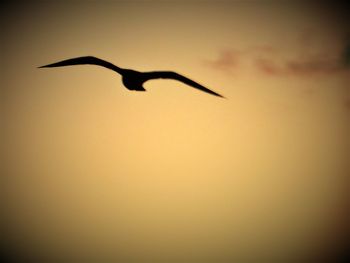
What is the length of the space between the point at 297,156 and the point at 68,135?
1.68 meters

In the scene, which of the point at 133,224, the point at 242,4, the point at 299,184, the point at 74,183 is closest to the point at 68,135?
the point at 74,183

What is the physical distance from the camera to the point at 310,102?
1732mm

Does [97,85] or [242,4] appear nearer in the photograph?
[97,85]

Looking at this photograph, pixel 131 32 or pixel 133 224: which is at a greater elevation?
pixel 131 32

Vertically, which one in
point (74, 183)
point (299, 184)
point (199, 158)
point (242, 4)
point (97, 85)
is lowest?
point (74, 183)

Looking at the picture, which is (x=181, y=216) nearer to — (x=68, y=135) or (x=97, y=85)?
(x=68, y=135)

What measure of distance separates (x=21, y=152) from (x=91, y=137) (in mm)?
534

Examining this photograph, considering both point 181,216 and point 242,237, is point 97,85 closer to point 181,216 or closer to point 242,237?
point 181,216

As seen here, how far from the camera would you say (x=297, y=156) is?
174 cm

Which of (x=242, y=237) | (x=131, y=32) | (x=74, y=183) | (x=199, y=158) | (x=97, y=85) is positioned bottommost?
(x=242, y=237)

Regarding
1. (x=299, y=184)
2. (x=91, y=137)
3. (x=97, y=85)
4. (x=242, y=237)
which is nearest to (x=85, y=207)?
(x=91, y=137)

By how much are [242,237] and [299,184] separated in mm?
584

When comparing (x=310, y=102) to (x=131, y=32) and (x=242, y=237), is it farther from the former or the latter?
(x=131, y=32)

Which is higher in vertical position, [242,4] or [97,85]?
[242,4]
